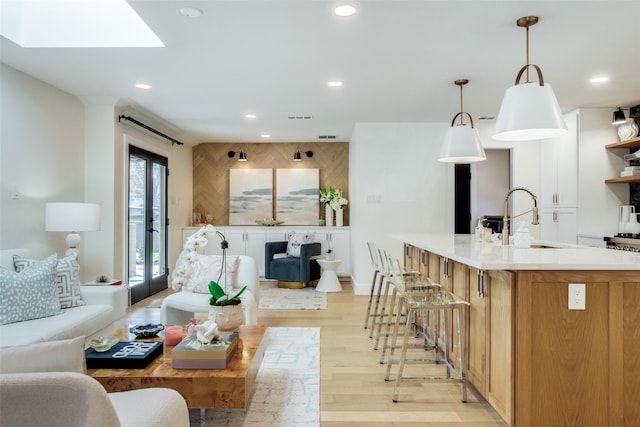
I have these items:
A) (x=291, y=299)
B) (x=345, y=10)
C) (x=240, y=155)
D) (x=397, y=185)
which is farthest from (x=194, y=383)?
(x=240, y=155)

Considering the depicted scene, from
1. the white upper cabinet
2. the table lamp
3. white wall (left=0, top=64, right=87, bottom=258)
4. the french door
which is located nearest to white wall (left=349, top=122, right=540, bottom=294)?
the white upper cabinet

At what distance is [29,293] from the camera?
2.78m

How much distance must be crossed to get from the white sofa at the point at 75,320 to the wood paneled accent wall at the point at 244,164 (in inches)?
165

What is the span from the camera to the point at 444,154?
3.68 m

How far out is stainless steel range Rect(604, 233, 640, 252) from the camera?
4272 mm

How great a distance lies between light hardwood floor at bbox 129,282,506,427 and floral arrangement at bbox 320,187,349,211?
10.8 ft

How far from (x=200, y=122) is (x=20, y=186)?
267 centimetres

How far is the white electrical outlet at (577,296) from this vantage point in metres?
2.02

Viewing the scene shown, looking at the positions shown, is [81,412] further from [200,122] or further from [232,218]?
[232,218]

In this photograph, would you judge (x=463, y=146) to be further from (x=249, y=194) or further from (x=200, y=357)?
(x=249, y=194)

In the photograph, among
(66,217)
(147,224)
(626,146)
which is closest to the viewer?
(66,217)

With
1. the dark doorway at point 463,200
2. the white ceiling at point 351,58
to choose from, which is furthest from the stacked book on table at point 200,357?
the dark doorway at point 463,200

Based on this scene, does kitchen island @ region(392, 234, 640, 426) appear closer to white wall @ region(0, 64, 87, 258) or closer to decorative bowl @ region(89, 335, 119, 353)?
decorative bowl @ region(89, 335, 119, 353)

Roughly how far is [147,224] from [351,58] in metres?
3.79
